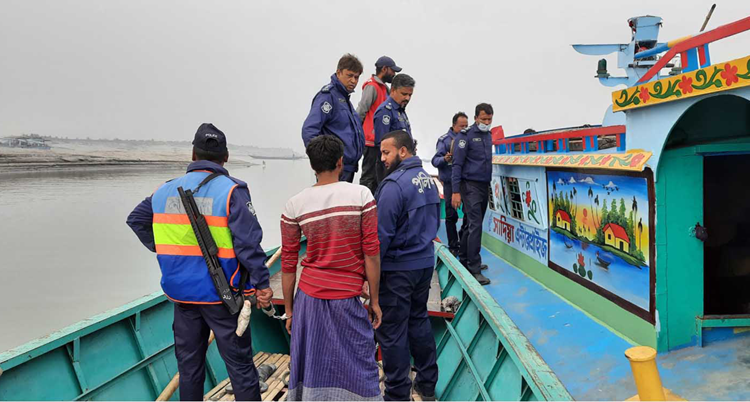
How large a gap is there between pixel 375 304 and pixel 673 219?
2.31m

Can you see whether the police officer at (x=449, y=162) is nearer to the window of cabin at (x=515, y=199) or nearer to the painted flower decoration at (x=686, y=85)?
the window of cabin at (x=515, y=199)

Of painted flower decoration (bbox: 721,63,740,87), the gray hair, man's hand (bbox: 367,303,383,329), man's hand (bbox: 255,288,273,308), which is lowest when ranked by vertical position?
man's hand (bbox: 367,303,383,329)

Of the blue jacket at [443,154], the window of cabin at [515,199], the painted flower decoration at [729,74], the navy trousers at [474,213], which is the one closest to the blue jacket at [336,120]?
the navy trousers at [474,213]

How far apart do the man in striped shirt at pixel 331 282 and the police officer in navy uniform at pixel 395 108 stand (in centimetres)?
183

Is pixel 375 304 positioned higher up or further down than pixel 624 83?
further down

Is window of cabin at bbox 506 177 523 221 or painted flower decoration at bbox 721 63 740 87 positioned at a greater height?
painted flower decoration at bbox 721 63 740 87

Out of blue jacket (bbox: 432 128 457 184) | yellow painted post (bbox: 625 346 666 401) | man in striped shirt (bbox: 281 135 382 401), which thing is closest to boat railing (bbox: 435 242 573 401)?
yellow painted post (bbox: 625 346 666 401)

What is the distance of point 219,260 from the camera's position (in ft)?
8.10

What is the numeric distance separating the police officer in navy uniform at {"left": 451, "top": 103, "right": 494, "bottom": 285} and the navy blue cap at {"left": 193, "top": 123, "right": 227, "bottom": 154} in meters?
3.05

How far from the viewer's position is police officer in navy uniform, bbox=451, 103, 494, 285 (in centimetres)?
511

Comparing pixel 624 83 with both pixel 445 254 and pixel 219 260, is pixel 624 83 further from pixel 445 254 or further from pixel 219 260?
pixel 219 260

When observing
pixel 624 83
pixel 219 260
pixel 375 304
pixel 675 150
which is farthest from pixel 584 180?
pixel 624 83

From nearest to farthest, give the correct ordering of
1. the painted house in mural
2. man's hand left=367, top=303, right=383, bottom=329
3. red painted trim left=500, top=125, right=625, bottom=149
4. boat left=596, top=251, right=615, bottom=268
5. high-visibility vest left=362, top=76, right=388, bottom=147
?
man's hand left=367, top=303, right=383, bottom=329, the painted house in mural, boat left=596, top=251, right=615, bottom=268, red painted trim left=500, top=125, right=625, bottom=149, high-visibility vest left=362, top=76, right=388, bottom=147

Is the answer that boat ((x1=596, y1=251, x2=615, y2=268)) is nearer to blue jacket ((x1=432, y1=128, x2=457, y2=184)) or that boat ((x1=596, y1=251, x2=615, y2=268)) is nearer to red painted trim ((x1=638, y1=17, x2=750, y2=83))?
red painted trim ((x1=638, y1=17, x2=750, y2=83))
